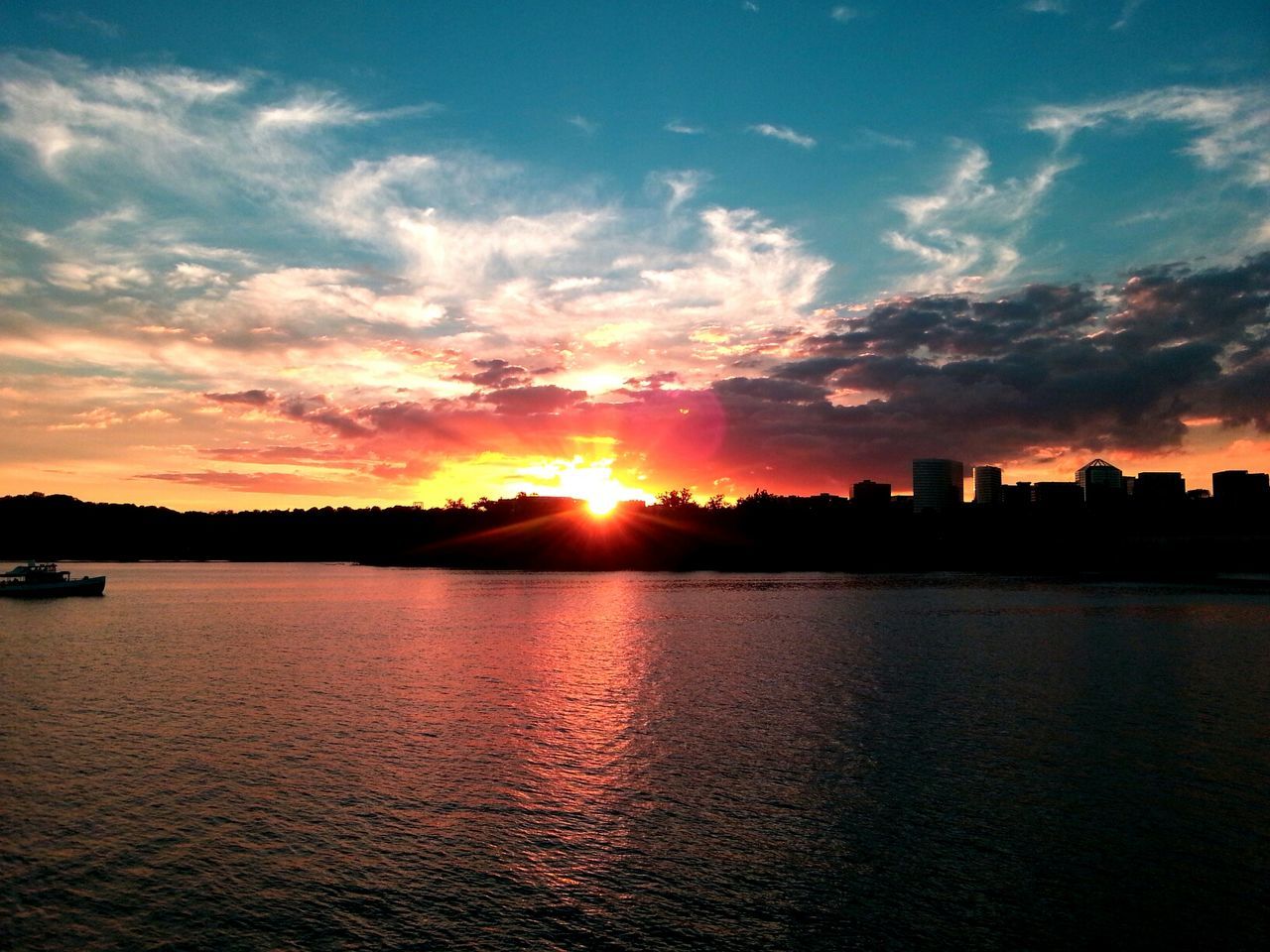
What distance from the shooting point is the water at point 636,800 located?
25703 millimetres

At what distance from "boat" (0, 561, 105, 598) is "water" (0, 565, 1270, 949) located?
87.9 meters

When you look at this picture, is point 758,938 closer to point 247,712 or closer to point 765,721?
point 765,721

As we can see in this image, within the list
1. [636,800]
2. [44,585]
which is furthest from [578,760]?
[44,585]

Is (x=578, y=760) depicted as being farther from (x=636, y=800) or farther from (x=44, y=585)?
(x=44, y=585)

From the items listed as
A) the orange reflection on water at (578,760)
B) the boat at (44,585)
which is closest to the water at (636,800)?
the orange reflection on water at (578,760)

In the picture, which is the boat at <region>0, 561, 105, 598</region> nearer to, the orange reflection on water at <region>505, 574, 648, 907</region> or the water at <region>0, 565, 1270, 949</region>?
the water at <region>0, 565, 1270, 949</region>

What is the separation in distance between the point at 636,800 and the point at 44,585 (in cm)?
16132

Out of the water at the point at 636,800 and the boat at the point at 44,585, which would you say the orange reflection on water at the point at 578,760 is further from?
the boat at the point at 44,585

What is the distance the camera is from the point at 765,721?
5184 cm

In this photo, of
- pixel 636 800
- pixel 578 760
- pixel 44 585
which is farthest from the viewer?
pixel 44 585

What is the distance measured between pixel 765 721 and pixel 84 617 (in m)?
113

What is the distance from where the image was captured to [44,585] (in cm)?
15600

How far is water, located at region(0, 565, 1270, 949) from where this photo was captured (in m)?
25.7

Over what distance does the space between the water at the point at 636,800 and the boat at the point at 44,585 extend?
288ft
